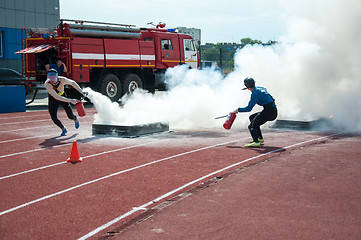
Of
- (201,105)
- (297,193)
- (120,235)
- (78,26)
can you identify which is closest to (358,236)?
(297,193)

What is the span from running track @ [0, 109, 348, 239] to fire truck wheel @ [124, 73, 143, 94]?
8.65 m

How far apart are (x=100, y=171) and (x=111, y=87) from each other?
13786 millimetres

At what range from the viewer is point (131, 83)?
73.6ft

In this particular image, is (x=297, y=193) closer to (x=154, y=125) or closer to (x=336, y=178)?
(x=336, y=178)

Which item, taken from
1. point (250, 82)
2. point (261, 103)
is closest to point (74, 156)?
point (250, 82)

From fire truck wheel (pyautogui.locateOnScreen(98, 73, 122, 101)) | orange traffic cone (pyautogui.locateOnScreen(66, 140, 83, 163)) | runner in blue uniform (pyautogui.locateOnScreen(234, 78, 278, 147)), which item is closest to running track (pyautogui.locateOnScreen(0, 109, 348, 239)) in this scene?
orange traffic cone (pyautogui.locateOnScreen(66, 140, 83, 163))

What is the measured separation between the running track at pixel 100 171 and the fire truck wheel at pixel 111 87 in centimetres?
737

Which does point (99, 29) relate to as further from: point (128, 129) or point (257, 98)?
point (257, 98)

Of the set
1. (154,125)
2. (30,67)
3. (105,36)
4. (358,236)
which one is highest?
(105,36)

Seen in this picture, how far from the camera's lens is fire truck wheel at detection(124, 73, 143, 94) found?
2209cm

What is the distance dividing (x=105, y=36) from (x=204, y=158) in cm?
1290

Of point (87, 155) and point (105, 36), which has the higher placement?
point (105, 36)

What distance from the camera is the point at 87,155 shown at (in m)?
9.53

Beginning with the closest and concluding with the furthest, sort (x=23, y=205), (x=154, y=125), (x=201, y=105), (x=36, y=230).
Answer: (x=36, y=230) → (x=23, y=205) → (x=154, y=125) → (x=201, y=105)
